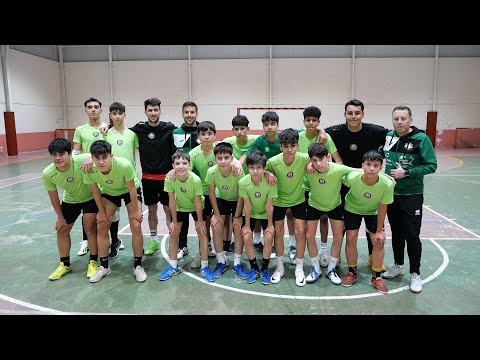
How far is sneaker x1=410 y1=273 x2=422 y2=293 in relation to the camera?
429 cm

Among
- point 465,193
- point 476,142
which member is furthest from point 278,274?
point 476,142

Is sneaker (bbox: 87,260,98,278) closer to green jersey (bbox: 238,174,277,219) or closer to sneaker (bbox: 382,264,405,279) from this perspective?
green jersey (bbox: 238,174,277,219)

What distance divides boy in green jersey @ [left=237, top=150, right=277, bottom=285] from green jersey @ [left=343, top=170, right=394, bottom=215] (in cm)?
94

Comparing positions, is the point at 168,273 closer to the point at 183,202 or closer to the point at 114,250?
the point at 183,202

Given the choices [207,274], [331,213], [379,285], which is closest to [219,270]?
[207,274]

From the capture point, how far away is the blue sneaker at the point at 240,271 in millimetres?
4727

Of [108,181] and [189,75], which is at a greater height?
A: [189,75]

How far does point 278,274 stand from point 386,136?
2.26 m

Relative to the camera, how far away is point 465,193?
9.52m

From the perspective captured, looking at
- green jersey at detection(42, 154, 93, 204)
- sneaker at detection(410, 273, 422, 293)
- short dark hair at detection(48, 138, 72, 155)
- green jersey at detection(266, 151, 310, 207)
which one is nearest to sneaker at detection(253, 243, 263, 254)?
green jersey at detection(266, 151, 310, 207)

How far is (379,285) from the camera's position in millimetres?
4367
